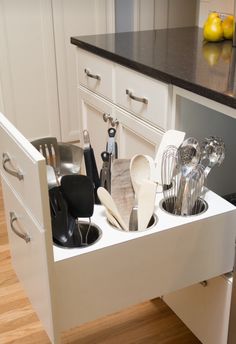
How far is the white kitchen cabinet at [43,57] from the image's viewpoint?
2.56m

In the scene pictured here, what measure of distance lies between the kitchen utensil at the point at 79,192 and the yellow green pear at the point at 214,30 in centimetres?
109

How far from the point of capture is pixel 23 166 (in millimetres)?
854

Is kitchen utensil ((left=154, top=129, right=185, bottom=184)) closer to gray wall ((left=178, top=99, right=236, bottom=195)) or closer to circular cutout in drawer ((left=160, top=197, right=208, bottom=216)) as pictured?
circular cutout in drawer ((left=160, top=197, right=208, bottom=216))

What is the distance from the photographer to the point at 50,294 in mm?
877

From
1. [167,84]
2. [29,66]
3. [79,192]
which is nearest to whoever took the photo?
[79,192]

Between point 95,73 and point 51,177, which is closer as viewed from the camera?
point 51,177

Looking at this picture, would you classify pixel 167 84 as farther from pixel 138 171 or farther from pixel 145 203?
pixel 145 203

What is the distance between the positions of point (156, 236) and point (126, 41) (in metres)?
1.10

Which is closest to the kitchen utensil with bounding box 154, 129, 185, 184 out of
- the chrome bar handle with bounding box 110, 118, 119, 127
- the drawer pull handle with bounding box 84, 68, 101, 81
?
the chrome bar handle with bounding box 110, 118, 119, 127

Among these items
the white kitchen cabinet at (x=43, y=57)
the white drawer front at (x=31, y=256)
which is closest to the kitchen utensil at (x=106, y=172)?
the white drawer front at (x=31, y=256)

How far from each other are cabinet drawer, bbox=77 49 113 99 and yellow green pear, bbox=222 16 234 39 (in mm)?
505

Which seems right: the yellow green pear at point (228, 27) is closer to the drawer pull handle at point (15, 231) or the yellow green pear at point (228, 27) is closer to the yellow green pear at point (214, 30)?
the yellow green pear at point (214, 30)

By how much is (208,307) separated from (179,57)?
816mm

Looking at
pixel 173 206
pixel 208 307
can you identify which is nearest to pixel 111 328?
pixel 208 307
